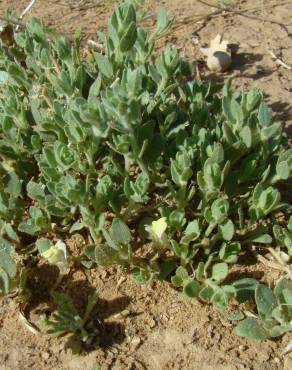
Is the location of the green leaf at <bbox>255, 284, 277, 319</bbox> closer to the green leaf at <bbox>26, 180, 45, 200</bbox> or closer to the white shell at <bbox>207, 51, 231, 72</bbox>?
the green leaf at <bbox>26, 180, 45, 200</bbox>

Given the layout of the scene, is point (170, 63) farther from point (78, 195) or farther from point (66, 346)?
point (66, 346)

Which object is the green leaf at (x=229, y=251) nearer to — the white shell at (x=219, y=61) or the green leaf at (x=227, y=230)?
the green leaf at (x=227, y=230)

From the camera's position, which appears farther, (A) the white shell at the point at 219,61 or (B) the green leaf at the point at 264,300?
(A) the white shell at the point at 219,61

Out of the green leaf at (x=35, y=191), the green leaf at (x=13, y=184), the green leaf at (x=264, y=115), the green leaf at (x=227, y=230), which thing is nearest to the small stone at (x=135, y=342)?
the green leaf at (x=227, y=230)

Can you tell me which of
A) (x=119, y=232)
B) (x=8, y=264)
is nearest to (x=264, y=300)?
A: (x=119, y=232)

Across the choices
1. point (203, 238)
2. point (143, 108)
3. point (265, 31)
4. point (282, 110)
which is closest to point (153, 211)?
point (203, 238)

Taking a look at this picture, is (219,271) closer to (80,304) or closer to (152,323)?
(152,323)

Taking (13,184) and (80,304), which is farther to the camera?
(13,184)
